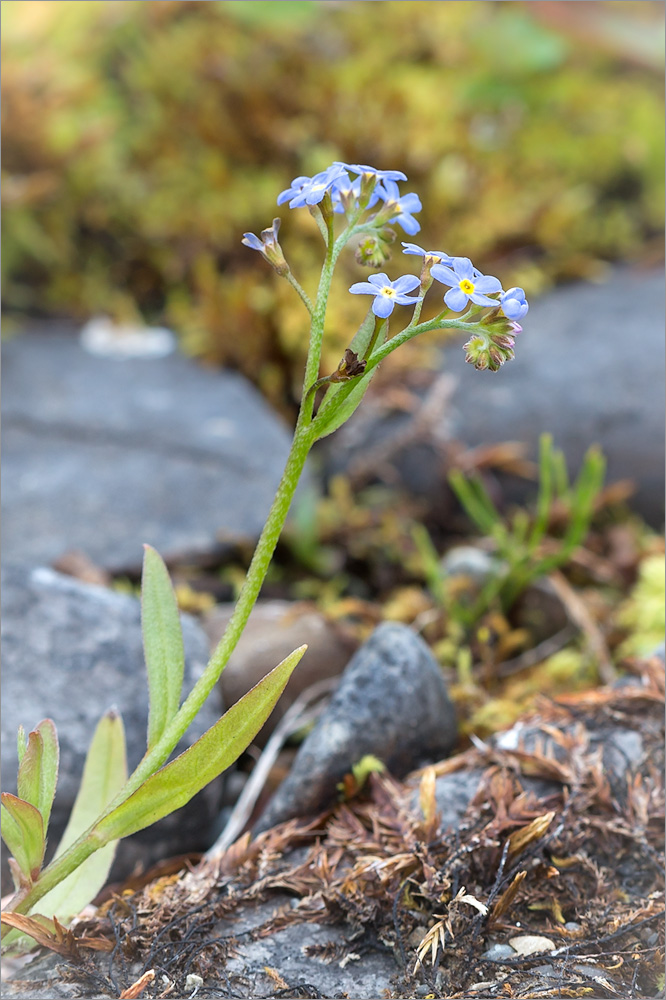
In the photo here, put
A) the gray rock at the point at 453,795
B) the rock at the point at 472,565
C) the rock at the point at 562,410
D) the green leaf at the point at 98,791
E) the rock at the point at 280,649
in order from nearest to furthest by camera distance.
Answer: the green leaf at the point at 98,791, the gray rock at the point at 453,795, the rock at the point at 280,649, the rock at the point at 472,565, the rock at the point at 562,410

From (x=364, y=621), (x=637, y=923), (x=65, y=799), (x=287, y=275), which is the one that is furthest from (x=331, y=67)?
(x=637, y=923)

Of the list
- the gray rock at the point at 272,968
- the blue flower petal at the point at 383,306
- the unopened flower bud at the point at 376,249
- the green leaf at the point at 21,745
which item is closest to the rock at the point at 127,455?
the green leaf at the point at 21,745

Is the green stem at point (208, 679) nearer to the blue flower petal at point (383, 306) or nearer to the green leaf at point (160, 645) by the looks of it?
the green leaf at point (160, 645)

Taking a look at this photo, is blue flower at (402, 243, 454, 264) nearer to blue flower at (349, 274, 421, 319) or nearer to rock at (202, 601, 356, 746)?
blue flower at (349, 274, 421, 319)

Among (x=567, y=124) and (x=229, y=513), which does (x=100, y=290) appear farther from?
(x=567, y=124)

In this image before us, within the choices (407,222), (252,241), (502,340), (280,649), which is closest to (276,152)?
(280,649)

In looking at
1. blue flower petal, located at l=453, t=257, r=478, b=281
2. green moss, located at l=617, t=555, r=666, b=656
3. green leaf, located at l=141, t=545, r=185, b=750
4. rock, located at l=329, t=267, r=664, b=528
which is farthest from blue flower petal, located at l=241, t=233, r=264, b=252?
rock, located at l=329, t=267, r=664, b=528
